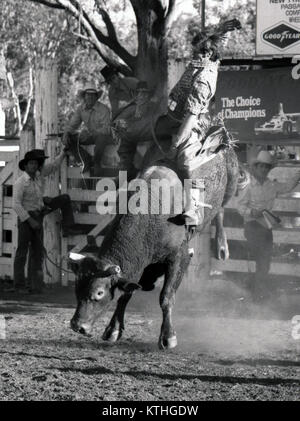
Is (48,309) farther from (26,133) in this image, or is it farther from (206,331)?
(26,133)

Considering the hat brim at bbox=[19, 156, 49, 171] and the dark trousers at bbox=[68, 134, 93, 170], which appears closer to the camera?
the hat brim at bbox=[19, 156, 49, 171]

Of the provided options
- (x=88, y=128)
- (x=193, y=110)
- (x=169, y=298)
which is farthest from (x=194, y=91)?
(x=88, y=128)

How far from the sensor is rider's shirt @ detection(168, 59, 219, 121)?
316 inches

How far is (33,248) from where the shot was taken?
34.3 ft

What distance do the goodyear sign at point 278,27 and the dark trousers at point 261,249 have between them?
125 inches

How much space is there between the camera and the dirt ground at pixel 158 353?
5483 millimetres

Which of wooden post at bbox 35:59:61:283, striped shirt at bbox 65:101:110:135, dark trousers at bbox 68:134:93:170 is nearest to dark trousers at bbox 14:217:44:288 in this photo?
wooden post at bbox 35:59:61:283

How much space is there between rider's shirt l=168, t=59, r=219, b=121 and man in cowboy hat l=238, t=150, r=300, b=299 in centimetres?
Result: 151

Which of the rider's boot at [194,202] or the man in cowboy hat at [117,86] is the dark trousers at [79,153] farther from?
the rider's boot at [194,202]

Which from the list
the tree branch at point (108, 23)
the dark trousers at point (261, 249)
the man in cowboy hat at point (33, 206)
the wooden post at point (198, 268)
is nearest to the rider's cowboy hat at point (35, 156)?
the man in cowboy hat at point (33, 206)

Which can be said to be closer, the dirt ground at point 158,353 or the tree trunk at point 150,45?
the dirt ground at point 158,353

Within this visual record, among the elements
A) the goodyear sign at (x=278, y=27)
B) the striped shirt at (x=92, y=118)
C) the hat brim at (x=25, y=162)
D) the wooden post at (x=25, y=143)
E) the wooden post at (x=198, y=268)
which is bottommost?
the wooden post at (x=198, y=268)

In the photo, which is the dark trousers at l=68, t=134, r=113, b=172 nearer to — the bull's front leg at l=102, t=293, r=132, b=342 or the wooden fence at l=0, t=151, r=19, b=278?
the wooden fence at l=0, t=151, r=19, b=278

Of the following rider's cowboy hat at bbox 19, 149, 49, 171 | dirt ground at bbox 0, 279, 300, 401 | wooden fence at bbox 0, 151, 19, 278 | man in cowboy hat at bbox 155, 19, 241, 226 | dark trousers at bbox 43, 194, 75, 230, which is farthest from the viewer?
wooden fence at bbox 0, 151, 19, 278
